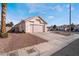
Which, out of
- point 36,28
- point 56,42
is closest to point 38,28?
point 36,28

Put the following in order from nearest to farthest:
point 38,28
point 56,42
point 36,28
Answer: point 56,42 → point 36,28 → point 38,28

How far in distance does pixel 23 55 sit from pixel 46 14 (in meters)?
4.49

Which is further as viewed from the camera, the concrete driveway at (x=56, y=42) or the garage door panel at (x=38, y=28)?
the garage door panel at (x=38, y=28)

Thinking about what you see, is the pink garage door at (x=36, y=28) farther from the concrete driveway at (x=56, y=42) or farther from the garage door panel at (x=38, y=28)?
the concrete driveway at (x=56, y=42)

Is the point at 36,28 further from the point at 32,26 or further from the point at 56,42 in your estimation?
the point at 56,42

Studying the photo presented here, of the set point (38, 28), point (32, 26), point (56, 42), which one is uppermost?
point (32, 26)

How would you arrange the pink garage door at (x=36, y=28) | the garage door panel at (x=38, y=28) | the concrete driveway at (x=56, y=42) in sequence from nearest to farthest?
the concrete driveway at (x=56, y=42), the pink garage door at (x=36, y=28), the garage door panel at (x=38, y=28)

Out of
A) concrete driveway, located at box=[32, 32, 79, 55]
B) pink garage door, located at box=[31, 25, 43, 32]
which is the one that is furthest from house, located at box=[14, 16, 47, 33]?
concrete driveway, located at box=[32, 32, 79, 55]

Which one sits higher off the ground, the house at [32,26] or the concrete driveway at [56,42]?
the house at [32,26]

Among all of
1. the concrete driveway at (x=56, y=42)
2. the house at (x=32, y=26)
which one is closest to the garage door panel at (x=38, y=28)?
the house at (x=32, y=26)

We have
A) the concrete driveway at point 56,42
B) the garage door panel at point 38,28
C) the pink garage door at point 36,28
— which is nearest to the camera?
the concrete driveway at point 56,42

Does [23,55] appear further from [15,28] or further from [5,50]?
[15,28]

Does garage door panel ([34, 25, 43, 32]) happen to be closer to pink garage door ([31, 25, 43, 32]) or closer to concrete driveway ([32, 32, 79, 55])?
pink garage door ([31, 25, 43, 32])

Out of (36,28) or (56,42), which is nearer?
(56,42)
